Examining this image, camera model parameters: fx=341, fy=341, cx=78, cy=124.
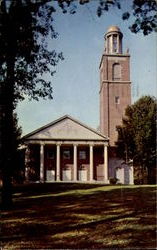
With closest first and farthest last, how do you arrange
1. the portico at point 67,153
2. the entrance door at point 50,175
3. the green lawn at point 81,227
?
the green lawn at point 81,227 < the portico at point 67,153 < the entrance door at point 50,175

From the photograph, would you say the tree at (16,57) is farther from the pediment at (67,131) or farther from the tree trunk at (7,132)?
the pediment at (67,131)

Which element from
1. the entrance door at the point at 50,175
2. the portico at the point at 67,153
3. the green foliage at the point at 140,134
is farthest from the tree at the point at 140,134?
the entrance door at the point at 50,175

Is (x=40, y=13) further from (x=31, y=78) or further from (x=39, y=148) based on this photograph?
(x=39, y=148)

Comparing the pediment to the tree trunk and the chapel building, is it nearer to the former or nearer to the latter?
the chapel building

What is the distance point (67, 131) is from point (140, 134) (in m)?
10.5

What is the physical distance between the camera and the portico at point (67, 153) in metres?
46.1

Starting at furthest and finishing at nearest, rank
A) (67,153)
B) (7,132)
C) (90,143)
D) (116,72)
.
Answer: (116,72) < (67,153) < (90,143) < (7,132)

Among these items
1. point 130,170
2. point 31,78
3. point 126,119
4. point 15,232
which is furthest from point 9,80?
point 130,170

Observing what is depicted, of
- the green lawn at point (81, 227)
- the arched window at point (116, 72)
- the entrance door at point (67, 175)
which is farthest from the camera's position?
the arched window at point (116, 72)

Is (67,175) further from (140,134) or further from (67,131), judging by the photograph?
(140,134)

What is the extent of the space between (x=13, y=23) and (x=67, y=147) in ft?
123

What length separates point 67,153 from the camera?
160ft

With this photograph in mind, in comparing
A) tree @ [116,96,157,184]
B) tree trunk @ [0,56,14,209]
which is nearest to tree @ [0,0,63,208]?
tree trunk @ [0,56,14,209]

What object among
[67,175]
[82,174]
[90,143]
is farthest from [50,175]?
[90,143]
